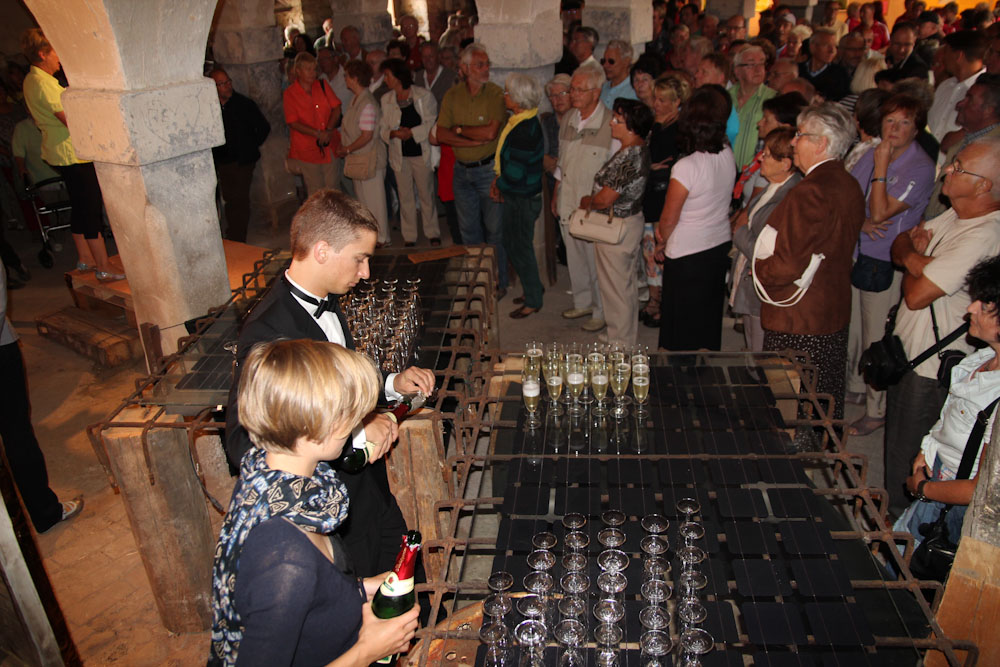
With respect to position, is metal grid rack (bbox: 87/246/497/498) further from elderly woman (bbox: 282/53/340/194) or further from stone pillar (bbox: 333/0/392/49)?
stone pillar (bbox: 333/0/392/49)

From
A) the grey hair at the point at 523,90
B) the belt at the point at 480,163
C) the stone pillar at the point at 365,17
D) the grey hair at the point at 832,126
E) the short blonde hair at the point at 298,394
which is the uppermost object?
the stone pillar at the point at 365,17

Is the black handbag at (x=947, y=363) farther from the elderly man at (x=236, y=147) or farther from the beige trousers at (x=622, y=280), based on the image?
the elderly man at (x=236, y=147)

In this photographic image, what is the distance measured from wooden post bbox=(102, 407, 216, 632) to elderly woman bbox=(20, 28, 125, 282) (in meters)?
3.51

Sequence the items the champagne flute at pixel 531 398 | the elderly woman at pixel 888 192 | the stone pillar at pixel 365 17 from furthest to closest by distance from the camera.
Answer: the stone pillar at pixel 365 17, the elderly woman at pixel 888 192, the champagne flute at pixel 531 398

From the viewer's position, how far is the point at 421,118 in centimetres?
773

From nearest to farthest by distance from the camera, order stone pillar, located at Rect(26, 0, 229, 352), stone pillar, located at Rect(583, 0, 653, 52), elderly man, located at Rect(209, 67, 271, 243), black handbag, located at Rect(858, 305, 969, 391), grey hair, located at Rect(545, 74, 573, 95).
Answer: black handbag, located at Rect(858, 305, 969, 391) → stone pillar, located at Rect(26, 0, 229, 352) → grey hair, located at Rect(545, 74, 573, 95) → elderly man, located at Rect(209, 67, 271, 243) → stone pillar, located at Rect(583, 0, 653, 52)

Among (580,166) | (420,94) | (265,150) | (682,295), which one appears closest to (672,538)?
(682,295)

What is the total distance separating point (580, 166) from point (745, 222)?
4.73 feet

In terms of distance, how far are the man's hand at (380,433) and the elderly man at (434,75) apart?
540 cm

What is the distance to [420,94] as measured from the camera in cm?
773

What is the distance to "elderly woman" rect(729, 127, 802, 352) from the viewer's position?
4512 mm

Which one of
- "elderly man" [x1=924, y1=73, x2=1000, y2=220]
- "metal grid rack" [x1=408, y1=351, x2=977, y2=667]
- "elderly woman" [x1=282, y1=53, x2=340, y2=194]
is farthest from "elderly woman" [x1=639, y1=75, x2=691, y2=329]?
"elderly woman" [x1=282, y1=53, x2=340, y2=194]

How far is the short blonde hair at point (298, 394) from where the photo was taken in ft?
6.36

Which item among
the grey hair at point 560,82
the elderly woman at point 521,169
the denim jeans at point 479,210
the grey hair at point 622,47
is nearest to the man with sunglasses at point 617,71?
the grey hair at point 622,47
